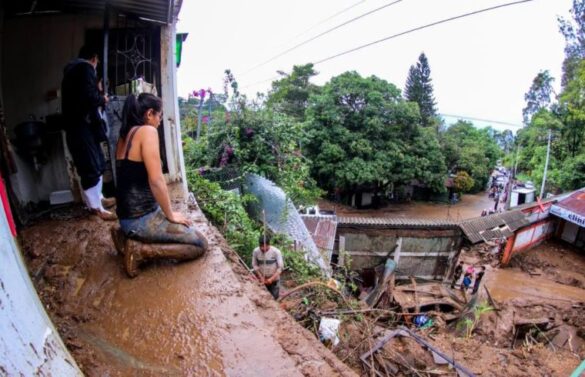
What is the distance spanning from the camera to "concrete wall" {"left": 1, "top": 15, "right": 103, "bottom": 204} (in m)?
3.84

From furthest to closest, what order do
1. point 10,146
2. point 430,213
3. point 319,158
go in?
point 430,213 < point 319,158 < point 10,146

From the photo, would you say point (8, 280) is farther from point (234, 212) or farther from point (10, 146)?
point (234, 212)

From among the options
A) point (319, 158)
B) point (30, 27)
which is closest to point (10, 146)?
point (30, 27)

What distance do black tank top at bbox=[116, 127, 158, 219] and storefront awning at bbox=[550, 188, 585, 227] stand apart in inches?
711

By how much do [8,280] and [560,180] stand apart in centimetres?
2692

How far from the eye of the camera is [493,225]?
504 inches

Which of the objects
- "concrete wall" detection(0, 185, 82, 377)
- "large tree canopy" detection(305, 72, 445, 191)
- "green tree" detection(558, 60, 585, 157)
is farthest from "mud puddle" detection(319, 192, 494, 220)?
"concrete wall" detection(0, 185, 82, 377)

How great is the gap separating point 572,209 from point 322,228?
506 inches

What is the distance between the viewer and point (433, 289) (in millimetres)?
9617

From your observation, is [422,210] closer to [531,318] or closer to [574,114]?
[574,114]

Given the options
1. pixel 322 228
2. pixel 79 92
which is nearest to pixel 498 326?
pixel 322 228

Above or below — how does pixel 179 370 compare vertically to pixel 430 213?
above

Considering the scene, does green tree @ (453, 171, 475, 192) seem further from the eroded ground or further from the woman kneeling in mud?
the woman kneeling in mud

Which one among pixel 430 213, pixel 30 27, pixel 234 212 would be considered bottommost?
pixel 430 213
